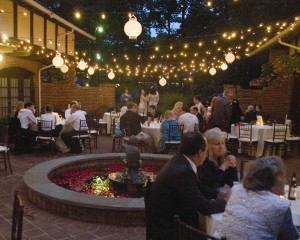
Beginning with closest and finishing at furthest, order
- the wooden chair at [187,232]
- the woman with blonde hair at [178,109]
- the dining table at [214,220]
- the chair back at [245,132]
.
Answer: the wooden chair at [187,232]
the dining table at [214,220]
the chair back at [245,132]
the woman with blonde hair at [178,109]

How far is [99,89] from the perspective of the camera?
17.4m

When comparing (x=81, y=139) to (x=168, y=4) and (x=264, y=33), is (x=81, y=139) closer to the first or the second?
(x=264, y=33)

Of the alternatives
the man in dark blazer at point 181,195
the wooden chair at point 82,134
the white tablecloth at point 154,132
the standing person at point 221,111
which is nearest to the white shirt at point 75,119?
the wooden chair at point 82,134

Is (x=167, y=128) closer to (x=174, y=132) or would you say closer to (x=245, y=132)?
(x=174, y=132)

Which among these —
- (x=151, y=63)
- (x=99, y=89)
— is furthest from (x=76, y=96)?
(x=151, y=63)

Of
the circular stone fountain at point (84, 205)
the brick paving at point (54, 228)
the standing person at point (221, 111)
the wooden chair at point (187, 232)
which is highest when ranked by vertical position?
the standing person at point (221, 111)

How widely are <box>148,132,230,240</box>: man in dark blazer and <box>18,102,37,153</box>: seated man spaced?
7.21m

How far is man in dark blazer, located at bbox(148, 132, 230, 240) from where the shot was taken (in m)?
2.70

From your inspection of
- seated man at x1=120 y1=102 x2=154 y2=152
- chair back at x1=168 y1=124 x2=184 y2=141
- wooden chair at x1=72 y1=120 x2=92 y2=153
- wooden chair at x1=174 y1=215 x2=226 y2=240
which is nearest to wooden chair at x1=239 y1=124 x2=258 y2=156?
chair back at x1=168 y1=124 x2=184 y2=141

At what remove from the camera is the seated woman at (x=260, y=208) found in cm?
212

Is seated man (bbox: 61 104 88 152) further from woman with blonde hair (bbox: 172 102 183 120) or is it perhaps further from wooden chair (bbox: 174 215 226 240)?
wooden chair (bbox: 174 215 226 240)

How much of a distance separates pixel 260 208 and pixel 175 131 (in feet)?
23.0

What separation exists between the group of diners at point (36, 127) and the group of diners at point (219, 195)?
649 centimetres

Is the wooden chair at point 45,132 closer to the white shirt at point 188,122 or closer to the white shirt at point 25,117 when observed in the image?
the white shirt at point 25,117
